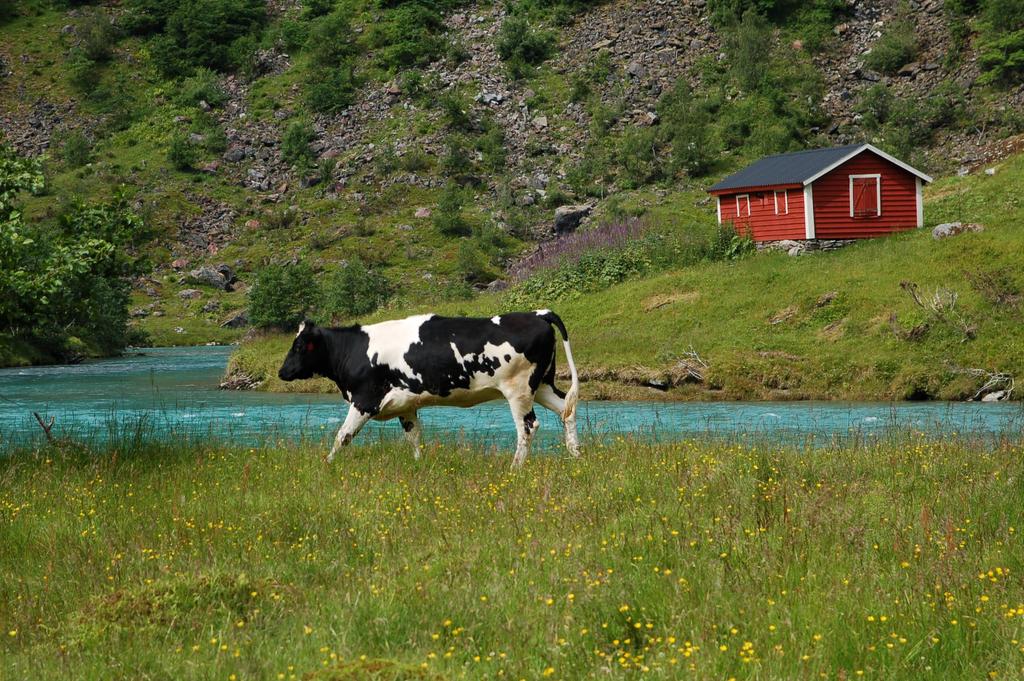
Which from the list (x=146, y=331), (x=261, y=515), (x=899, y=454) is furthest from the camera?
(x=146, y=331)

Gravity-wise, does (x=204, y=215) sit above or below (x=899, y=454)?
above

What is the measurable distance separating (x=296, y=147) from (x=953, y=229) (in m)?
77.3

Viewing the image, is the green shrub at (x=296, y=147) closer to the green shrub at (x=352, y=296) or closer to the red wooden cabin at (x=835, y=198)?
the green shrub at (x=352, y=296)

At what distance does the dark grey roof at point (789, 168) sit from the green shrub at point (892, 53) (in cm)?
5253

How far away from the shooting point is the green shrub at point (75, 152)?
351 ft

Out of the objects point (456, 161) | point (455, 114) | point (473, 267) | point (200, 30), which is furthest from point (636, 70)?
point (200, 30)

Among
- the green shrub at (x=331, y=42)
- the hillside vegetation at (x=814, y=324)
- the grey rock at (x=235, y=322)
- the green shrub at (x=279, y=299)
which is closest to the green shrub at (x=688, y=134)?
the grey rock at (x=235, y=322)

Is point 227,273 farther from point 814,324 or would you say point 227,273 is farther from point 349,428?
point 349,428

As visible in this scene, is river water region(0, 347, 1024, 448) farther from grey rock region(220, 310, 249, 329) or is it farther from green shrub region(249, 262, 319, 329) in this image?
grey rock region(220, 310, 249, 329)

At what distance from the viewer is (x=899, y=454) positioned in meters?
12.6

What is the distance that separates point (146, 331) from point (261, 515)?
6908cm

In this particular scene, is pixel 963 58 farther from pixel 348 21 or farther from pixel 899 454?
pixel 899 454

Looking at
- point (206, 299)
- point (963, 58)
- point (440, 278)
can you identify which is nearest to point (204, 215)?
point (206, 299)

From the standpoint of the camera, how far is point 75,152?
352ft
